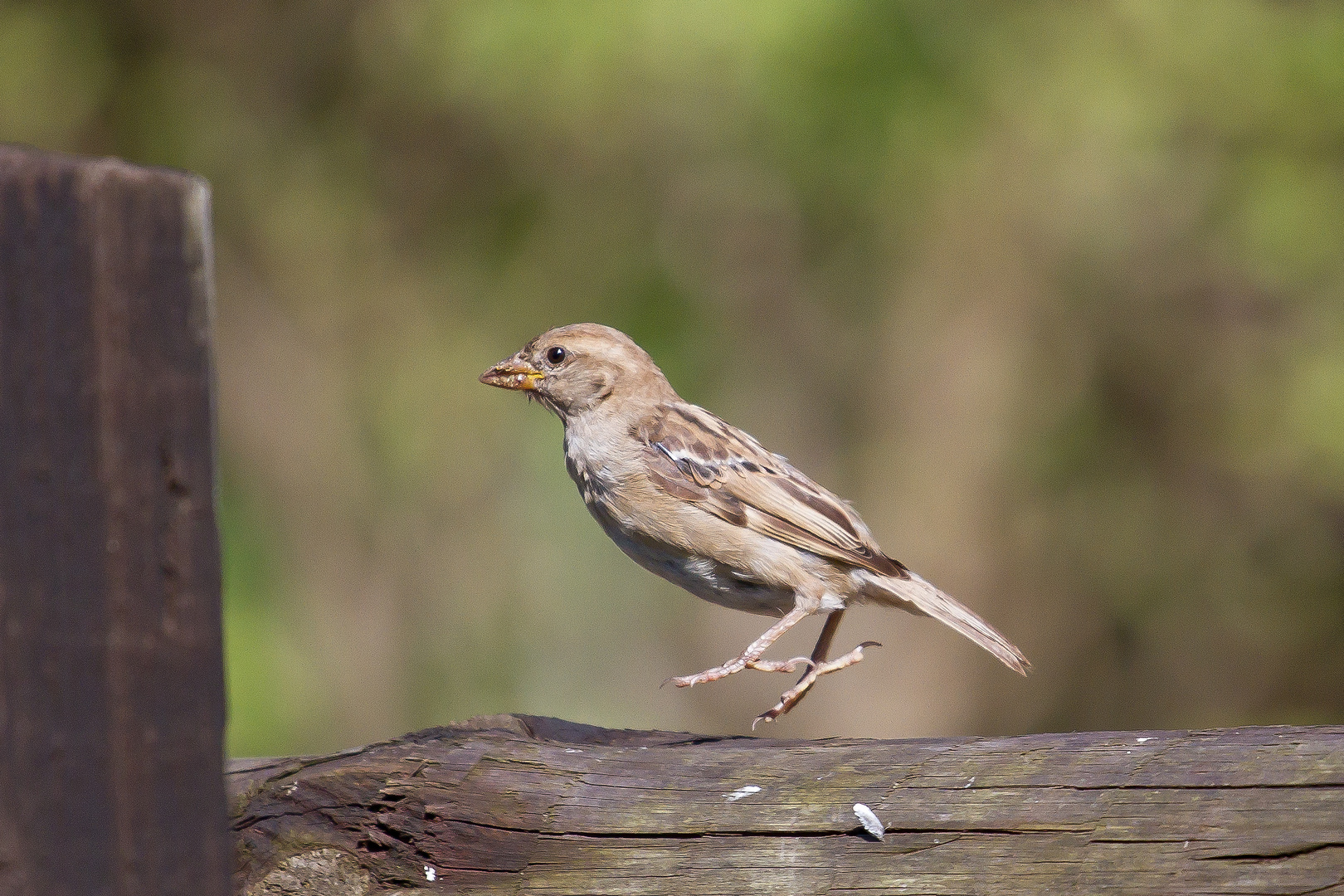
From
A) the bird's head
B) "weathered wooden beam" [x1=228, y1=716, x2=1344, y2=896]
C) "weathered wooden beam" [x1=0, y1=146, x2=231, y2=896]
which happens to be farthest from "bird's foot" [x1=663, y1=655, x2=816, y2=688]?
"weathered wooden beam" [x1=0, y1=146, x2=231, y2=896]

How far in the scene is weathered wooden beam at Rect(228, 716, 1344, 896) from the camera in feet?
5.72

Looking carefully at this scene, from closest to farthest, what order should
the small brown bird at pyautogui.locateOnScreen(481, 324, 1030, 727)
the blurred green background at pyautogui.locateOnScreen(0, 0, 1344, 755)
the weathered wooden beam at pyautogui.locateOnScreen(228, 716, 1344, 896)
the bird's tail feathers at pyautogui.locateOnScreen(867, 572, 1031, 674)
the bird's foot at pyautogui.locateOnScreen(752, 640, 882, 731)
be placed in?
1. the weathered wooden beam at pyautogui.locateOnScreen(228, 716, 1344, 896)
2. the bird's foot at pyautogui.locateOnScreen(752, 640, 882, 731)
3. the bird's tail feathers at pyautogui.locateOnScreen(867, 572, 1031, 674)
4. the small brown bird at pyautogui.locateOnScreen(481, 324, 1030, 727)
5. the blurred green background at pyautogui.locateOnScreen(0, 0, 1344, 755)

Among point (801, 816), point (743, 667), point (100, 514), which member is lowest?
point (743, 667)

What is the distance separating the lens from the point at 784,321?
10195mm

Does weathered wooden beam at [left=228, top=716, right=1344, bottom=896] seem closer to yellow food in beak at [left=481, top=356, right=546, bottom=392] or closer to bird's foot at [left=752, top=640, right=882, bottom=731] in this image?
bird's foot at [left=752, top=640, right=882, bottom=731]

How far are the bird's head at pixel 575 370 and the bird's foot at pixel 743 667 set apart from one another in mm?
1224

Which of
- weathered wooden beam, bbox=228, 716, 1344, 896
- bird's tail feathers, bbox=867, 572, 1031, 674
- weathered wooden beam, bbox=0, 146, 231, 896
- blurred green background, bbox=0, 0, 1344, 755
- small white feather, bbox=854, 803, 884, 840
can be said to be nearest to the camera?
weathered wooden beam, bbox=0, 146, 231, 896

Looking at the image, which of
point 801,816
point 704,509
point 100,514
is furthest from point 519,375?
point 100,514

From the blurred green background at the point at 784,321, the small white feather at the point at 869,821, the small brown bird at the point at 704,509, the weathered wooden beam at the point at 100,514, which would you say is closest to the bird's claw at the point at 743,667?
the small brown bird at the point at 704,509

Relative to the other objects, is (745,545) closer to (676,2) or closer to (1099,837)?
(1099,837)

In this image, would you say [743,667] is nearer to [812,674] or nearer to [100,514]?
[812,674]

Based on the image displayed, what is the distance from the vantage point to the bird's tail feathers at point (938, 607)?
442cm

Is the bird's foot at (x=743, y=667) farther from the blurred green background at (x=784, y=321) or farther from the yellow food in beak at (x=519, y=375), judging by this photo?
the blurred green background at (x=784, y=321)

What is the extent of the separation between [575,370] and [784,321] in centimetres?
527
